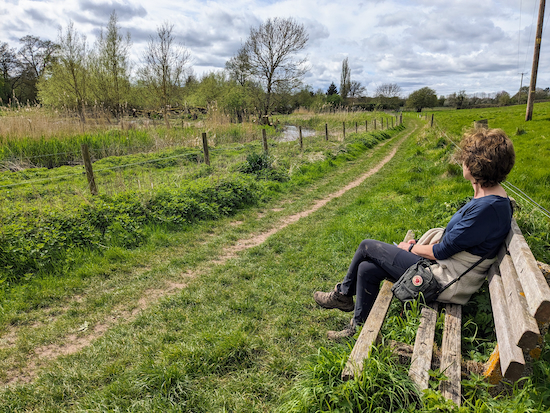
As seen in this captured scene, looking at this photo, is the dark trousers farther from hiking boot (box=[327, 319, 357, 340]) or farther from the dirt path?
the dirt path

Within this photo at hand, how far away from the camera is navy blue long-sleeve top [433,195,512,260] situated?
88.4 inches

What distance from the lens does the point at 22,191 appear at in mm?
6668

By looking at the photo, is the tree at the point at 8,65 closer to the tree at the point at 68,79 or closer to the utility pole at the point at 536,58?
the tree at the point at 68,79

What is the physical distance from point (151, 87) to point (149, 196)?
18.1 m

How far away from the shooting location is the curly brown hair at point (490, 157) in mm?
2322

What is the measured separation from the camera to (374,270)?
287 cm

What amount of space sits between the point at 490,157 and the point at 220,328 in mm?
2861

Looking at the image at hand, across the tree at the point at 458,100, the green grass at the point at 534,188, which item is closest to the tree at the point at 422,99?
the tree at the point at 458,100

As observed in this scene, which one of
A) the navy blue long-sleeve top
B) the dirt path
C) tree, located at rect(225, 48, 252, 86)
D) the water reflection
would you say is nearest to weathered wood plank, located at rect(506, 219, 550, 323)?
the navy blue long-sleeve top

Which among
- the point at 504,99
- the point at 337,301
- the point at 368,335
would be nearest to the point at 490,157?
the point at 368,335

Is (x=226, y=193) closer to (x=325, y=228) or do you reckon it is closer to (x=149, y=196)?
(x=149, y=196)

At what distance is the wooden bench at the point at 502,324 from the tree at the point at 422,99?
78.1 meters

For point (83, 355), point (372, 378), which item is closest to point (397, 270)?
point (372, 378)

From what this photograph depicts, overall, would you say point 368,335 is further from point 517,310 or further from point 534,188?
point 534,188
